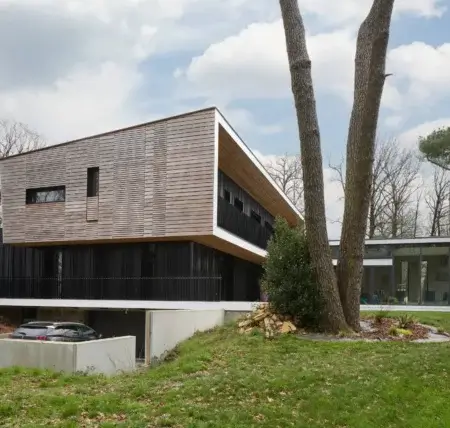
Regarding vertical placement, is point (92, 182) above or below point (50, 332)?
above

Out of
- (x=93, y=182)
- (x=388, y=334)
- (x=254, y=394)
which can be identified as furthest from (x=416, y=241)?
(x=254, y=394)

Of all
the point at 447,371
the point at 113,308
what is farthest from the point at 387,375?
the point at 113,308

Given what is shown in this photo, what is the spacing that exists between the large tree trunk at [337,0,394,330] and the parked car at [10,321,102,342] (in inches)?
303

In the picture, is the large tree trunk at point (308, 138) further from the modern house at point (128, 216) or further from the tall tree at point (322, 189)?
the modern house at point (128, 216)

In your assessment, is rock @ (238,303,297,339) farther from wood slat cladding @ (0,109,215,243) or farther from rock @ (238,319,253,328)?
wood slat cladding @ (0,109,215,243)

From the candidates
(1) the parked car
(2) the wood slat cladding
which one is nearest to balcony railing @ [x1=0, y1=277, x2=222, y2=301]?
(2) the wood slat cladding

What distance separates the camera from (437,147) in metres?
36.2

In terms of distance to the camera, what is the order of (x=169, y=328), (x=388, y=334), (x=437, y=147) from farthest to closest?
(x=437, y=147) < (x=169, y=328) < (x=388, y=334)

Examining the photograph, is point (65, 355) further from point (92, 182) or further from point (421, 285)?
point (421, 285)

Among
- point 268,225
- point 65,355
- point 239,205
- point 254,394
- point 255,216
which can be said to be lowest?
point 65,355

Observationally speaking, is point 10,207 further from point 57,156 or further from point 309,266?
point 309,266

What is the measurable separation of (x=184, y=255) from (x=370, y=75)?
1035cm

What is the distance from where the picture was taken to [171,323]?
48.1 ft

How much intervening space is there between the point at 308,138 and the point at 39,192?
13598 millimetres
